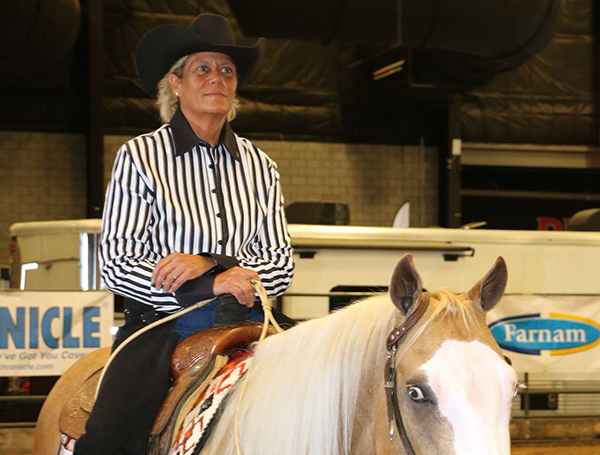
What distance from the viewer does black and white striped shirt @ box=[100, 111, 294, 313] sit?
84.9 inches

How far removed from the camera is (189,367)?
2076 millimetres

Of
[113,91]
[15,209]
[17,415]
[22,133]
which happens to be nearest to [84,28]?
[113,91]

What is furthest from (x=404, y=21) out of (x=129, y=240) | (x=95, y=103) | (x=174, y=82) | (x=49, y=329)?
(x=129, y=240)

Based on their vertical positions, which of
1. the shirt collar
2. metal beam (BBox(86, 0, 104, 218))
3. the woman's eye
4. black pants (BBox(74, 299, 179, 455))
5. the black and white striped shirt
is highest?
metal beam (BBox(86, 0, 104, 218))

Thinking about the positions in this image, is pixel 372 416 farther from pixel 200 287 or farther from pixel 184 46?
pixel 184 46

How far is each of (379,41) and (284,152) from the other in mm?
4322

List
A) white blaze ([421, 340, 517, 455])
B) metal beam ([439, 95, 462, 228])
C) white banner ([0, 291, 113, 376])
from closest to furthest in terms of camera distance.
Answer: white blaze ([421, 340, 517, 455])
white banner ([0, 291, 113, 376])
metal beam ([439, 95, 462, 228])

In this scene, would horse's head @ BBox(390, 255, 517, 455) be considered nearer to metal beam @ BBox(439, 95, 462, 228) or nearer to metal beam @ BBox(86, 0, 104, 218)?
metal beam @ BBox(86, 0, 104, 218)

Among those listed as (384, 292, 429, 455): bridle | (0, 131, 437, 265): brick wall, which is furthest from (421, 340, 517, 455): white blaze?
(0, 131, 437, 265): brick wall

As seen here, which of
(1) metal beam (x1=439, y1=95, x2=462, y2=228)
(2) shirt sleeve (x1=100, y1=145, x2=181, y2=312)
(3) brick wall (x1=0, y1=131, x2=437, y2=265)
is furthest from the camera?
(1) metal beam (x1=439, y1=95, x2=462, y2=228)

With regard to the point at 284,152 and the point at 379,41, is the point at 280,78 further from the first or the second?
the point at 379,41

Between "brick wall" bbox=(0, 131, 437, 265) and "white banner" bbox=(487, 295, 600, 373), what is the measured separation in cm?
601

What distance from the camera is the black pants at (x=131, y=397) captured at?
77.6 inches

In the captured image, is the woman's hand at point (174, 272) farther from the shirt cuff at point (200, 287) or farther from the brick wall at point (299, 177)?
the brick wall at point (299, 177)
